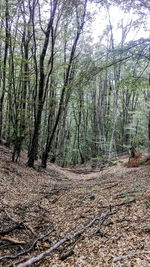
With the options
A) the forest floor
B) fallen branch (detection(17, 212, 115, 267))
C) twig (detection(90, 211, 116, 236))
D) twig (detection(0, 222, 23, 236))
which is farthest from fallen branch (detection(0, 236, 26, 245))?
twig (detection(90, 211, 116, 236))

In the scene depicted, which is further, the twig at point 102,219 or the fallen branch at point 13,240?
the twig at point 102,219

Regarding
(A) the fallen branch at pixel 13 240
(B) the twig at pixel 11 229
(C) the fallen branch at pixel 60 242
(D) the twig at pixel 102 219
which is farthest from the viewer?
(B) the twig at pixel 11 229

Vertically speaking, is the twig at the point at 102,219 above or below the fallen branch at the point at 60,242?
→ above

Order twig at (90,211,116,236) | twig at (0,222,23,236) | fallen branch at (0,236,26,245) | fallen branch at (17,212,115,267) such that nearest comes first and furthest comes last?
1. fallen branch at (17,212,115,267)
2. fallen branch at (0,236,26,245)
3. twig at (90,211,116,236)
4. twig at (0,222,23,236)

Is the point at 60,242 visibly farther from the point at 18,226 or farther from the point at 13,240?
the point at 18,226

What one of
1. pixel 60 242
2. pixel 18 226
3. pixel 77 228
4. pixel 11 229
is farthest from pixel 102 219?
pixel 11 229

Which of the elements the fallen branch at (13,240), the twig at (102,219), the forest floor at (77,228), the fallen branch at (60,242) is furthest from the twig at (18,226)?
the twig at (102,219)

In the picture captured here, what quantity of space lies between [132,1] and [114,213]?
6.54m

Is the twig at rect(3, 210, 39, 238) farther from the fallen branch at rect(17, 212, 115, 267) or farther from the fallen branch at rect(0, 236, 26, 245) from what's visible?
the fallen branch at rect(17, 212, 115, 267)

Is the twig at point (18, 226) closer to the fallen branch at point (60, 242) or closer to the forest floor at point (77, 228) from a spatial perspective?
the forest floor at point (77, 228)

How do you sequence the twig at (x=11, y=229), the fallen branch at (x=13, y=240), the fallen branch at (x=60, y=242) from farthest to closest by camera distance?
the twig at (x=11, y=229) < the fallen branch at (x=13, y=240) < the fallen branch at (x=60, y=242)

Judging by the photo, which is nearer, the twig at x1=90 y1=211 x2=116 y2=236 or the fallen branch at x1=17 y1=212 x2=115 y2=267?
the fallen branch at x1=17 y1=212 x2=115 y2=267

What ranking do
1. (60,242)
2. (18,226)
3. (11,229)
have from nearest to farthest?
(60,242) < (11,229) < (18,226)

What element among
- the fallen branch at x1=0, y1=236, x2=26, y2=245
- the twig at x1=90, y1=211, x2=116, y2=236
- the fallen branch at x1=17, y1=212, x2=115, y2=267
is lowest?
the fallen branch at x1=0, y1=236, x2=26, y2=245
